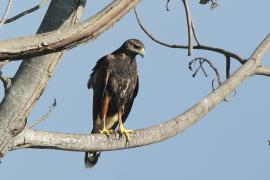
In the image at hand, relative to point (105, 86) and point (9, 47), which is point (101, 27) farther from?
point (105, 86)

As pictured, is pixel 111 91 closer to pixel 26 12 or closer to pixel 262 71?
pixel 262 71

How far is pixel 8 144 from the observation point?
3961 millimetres

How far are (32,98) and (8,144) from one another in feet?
1.07

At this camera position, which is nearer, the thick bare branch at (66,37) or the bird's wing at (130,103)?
the thick bare branch at (66,37)

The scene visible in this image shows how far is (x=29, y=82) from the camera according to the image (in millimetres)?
3959

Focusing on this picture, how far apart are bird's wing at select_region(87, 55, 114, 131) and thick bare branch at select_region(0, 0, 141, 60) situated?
13.9 feet

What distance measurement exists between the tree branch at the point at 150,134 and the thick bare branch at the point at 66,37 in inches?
38.6

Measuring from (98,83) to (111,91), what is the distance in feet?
0.64

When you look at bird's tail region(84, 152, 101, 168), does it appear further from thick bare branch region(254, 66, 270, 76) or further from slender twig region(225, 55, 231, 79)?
thick bare branch region(254, 66, 270, 76)

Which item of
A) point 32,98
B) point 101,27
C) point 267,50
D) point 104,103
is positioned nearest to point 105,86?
point 104,103

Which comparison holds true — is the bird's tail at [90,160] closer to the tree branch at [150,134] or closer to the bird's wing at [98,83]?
the bird's wing at [98,83]

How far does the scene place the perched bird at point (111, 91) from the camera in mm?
7809

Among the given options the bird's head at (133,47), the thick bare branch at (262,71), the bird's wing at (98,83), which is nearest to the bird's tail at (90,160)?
the bird's wing at (98,83)

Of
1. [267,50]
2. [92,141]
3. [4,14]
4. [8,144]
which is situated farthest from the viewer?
[267,50]
